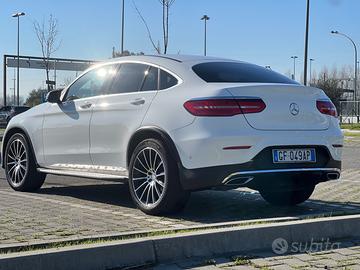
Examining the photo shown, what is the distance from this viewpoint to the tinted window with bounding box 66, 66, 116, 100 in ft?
22.9

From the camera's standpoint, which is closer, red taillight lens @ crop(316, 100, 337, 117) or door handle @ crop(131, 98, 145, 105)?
red taillight lens @ crop(316, 100, 337, 117)

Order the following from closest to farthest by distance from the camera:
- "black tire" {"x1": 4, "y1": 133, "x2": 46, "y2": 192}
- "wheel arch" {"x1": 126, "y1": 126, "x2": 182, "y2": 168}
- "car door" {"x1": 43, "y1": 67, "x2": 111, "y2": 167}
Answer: "wheel arch" {"x1": 126, "y1": 126, "x2": 182, "y2": 168}
"car door" {"x1": 43, "y1": 67, "x2": 111, "y2": 167}
"black tire" {"x1": 4, "y1": 133, "x2": 46, "y2": 192}

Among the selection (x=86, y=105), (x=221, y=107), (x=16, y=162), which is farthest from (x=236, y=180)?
(x=16, y=162)

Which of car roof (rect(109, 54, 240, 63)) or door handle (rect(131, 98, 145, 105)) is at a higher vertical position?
car roof (rect(109, 54, 240, 63))

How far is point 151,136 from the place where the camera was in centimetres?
596

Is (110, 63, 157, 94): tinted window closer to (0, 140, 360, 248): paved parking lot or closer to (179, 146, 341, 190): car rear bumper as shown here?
(179, 146, 341, 190): car rear bumper

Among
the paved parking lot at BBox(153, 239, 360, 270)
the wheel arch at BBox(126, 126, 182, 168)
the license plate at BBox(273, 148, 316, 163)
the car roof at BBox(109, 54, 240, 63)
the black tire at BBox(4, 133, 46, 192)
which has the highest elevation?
the car roof at BBox(109, 54, 240, 63)

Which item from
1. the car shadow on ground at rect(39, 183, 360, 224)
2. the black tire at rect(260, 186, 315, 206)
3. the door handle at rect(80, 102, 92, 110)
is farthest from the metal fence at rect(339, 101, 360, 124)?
the door handle at rect(80, 102, 92, 110)

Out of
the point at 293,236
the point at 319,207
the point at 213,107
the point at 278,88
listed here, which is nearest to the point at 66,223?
the point at 213,107

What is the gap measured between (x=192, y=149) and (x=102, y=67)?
87.1 inches

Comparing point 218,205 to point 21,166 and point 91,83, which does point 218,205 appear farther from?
point 21,166

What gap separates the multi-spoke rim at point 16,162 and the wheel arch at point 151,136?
225 cm

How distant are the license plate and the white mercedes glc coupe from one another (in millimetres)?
10

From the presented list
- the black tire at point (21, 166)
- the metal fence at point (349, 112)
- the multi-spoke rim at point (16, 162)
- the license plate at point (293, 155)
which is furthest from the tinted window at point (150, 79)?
the metal fence at point (349, 112)
